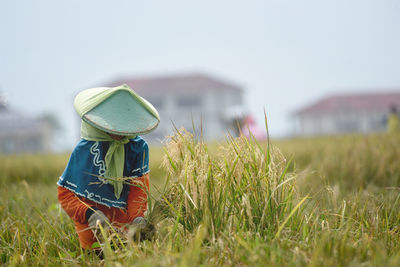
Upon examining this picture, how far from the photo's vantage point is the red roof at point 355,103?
39688 mm

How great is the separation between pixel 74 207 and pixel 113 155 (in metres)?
0.37

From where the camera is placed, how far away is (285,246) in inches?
69.5

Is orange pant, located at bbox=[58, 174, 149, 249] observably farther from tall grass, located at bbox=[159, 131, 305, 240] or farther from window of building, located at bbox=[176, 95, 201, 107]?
window of building, located at bbox=[176, 95, 201, 107]

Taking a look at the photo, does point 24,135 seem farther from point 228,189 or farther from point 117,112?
point 228,189

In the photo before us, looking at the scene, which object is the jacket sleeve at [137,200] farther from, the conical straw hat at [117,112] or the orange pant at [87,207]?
the conical straw hat at [117,112]

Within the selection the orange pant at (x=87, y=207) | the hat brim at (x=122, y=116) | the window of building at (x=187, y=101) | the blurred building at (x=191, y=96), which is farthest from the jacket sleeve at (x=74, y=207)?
the window of building at (x=187, y=101)

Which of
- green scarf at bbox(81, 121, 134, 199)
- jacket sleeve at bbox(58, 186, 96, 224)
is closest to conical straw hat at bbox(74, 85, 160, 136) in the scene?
green scarf at bbox(81, 121, 134, 199)

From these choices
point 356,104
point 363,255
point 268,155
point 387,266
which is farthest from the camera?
point 356,104

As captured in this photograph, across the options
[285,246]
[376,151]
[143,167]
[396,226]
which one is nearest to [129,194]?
[143,167]

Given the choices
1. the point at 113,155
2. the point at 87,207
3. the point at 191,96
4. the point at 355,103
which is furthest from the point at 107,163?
the point at 355,103

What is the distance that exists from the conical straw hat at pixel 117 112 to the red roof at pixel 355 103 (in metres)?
39.8

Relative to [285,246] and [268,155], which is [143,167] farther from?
[285,246]

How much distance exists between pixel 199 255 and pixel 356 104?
4177 centimetres

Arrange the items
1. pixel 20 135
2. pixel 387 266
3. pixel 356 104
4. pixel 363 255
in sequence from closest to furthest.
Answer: pixel 387 266 → pixel 363 255 → pixel 20 135 → pixel 356 104
